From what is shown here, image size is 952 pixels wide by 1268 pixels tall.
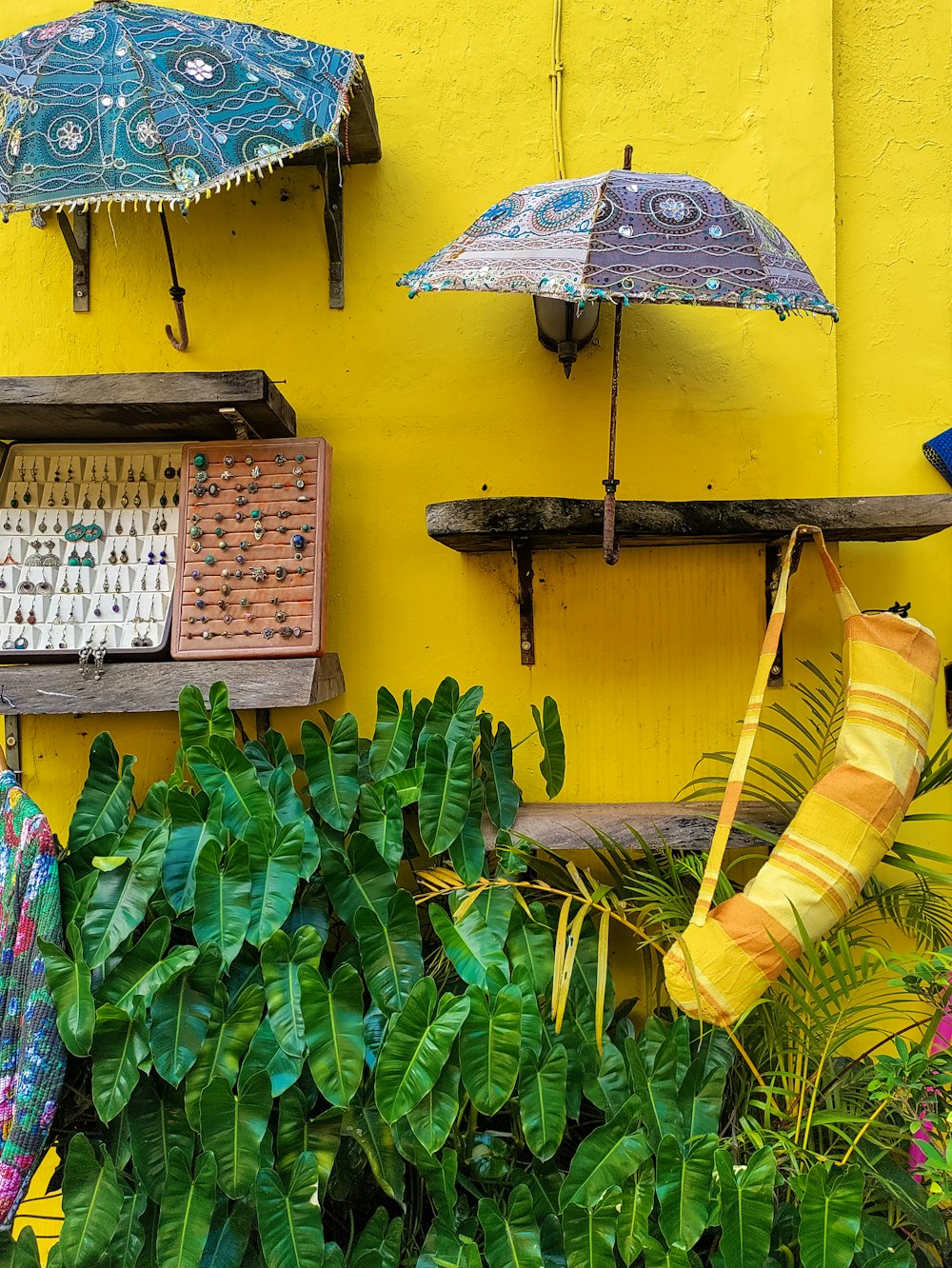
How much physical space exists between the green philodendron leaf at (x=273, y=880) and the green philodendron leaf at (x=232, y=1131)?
9.3 inches

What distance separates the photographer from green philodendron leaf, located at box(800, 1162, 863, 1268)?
1.42 meters

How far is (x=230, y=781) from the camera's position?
5.60ft

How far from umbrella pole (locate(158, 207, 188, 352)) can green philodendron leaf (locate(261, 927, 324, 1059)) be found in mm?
1348

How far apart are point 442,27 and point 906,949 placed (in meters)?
2.38

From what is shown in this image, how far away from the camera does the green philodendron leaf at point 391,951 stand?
1589 mm

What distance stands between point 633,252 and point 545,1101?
1418mm

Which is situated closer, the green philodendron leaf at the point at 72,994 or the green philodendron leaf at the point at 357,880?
the green philodendron leaf at the point at 72,994

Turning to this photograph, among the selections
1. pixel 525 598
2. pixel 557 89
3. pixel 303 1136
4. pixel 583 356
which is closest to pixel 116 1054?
pixel 303 1136

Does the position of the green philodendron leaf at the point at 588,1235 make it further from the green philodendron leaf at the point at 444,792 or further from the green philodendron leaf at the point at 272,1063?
the green philodendron leaf at the point at 444,792

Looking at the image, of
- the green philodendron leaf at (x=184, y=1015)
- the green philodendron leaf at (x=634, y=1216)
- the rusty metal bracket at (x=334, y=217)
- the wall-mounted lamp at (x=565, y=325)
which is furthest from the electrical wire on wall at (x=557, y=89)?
the green philodendron leaf at (x=634, y=1216)

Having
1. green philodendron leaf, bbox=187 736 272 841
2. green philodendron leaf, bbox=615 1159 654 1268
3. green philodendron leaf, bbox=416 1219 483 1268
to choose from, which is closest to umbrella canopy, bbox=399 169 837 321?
green philodendron leaf, bbox=187 736 272 841

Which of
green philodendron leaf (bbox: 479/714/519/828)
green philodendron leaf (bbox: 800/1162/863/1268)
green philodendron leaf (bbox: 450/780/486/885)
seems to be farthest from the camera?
green philodendron leaf (bbox: 479/714/519/828)

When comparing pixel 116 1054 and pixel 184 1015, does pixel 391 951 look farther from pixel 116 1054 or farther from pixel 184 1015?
pixel 116 1054

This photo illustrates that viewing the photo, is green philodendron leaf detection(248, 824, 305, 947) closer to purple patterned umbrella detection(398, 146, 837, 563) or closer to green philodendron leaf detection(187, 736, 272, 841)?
green philodendron leaf detection(187, 736, 272, 841)
